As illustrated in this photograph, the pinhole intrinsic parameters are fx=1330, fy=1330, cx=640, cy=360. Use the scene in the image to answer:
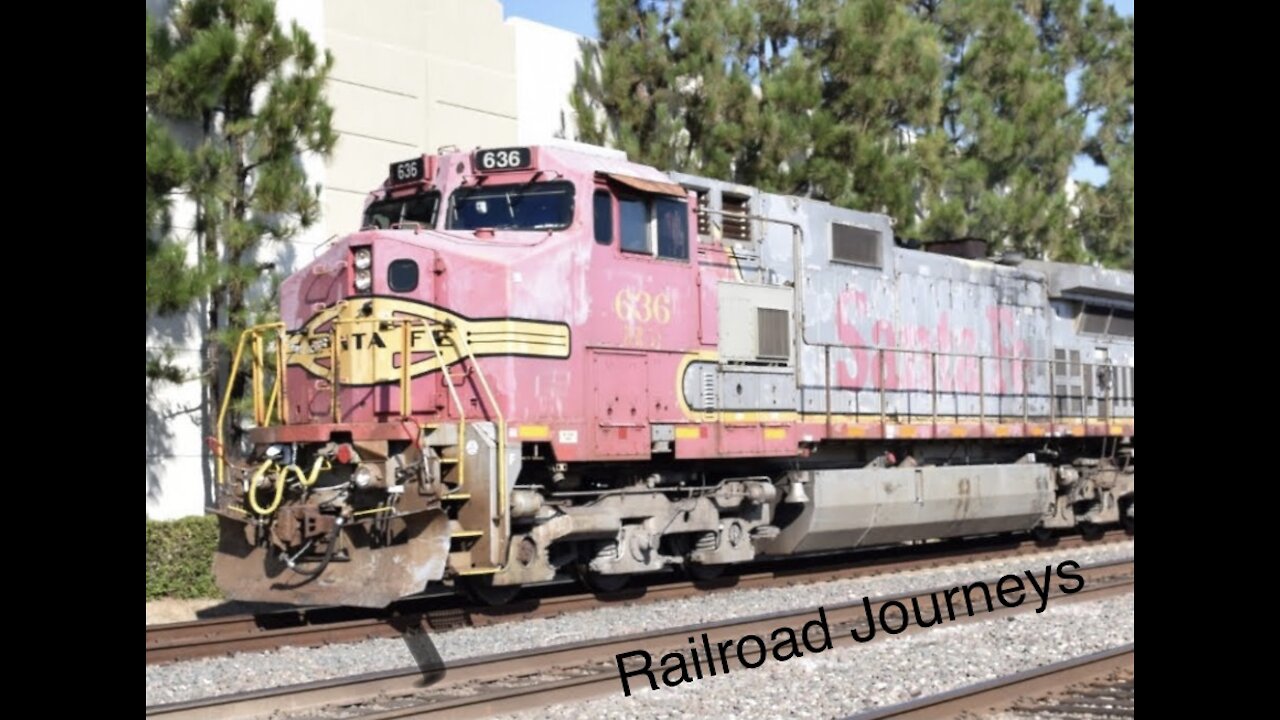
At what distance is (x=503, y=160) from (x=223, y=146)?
15.1 ft

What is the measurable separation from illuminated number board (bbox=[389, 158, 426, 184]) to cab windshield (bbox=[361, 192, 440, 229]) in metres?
0.15

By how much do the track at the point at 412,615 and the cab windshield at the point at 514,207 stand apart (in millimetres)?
3030

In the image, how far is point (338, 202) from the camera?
15898mm

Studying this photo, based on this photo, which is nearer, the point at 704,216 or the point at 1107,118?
the point at 704,216

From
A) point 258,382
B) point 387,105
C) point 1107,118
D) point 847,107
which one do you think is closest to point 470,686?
point 258,382

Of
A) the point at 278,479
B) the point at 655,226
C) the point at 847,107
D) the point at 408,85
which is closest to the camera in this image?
the point at 278,479

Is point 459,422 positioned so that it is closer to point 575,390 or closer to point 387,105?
point 575,390

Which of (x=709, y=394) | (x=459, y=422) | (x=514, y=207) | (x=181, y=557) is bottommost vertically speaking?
(x=181, y=557)

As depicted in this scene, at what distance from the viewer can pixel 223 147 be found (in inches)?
538

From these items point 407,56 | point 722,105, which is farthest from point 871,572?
point 407,56

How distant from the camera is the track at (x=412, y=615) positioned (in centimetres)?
925

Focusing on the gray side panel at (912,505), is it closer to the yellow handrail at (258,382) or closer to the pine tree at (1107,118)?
the yellow handrail at (258,382)
